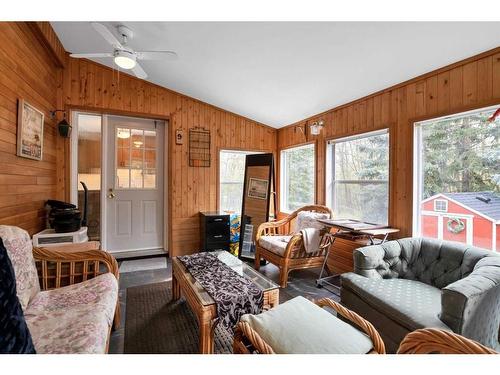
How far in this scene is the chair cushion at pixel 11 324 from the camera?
2.85ft

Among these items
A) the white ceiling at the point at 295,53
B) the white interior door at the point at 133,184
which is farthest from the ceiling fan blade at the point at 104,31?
the white interior door at the point at 133,184

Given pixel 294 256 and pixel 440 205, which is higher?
pixel 440 205

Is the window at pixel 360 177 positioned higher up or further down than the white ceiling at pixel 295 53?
further down

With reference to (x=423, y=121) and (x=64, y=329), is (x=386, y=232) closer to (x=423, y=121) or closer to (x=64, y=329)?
(x=423, y=121)

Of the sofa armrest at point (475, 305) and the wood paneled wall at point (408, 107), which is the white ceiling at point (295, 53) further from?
the sofa armrest at point (475, 305)

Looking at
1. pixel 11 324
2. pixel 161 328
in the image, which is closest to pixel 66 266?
pixel 161 328

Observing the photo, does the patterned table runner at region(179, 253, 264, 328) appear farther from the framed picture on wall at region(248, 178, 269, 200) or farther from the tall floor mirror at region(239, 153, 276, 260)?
the framed picture on wall at region(248, 178, 269, 200)

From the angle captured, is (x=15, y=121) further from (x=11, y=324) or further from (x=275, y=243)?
(x=275, y=243)

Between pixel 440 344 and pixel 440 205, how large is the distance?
6.22 ft

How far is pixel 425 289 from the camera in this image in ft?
5.90

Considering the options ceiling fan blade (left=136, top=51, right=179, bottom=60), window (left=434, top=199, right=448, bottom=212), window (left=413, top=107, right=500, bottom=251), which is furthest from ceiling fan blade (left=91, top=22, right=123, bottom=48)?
window (left=434, top=199, right=448, bottom=212)

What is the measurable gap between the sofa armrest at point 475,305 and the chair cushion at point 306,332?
1.78 feet

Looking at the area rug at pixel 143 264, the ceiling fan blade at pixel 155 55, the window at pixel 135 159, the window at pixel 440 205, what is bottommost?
the area rug at pixel 143 264
